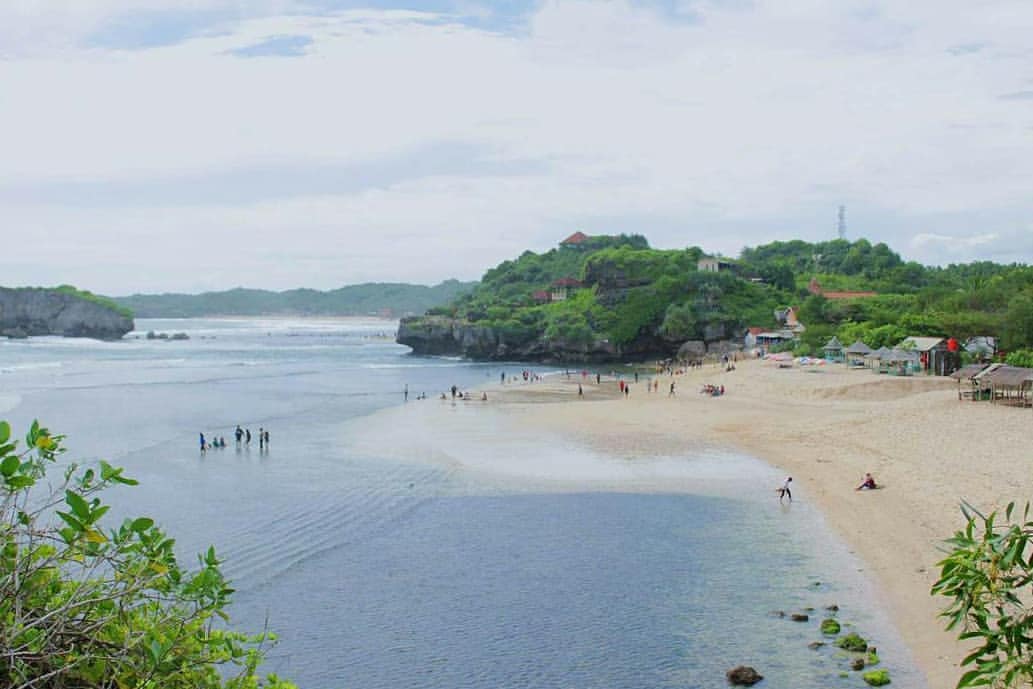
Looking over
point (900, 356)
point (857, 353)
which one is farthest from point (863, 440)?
point (857, 353)

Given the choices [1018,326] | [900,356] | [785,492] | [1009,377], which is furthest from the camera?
[900,356]

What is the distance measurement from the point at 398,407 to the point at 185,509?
91.2 feet

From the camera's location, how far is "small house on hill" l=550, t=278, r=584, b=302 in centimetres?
12212

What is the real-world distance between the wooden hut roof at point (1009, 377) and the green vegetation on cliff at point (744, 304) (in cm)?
1533

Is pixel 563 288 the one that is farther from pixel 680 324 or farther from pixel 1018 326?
pixel 1018 326

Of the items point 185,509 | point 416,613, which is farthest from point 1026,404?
point 185,509

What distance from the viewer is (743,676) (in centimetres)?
1566

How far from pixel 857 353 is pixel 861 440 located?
2772 cm

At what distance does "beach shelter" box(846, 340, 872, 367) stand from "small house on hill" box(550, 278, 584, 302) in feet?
192

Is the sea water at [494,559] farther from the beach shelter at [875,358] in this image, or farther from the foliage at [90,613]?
the beach shelter at [875,358]

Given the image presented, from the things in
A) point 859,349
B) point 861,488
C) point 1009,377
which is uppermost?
point 859,349

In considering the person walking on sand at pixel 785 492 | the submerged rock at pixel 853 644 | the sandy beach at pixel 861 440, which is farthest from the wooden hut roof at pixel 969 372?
the submerged rock at pixel 853 644

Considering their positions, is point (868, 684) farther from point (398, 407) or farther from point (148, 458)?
point (398, 407)

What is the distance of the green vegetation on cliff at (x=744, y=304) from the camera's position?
66.9 m
